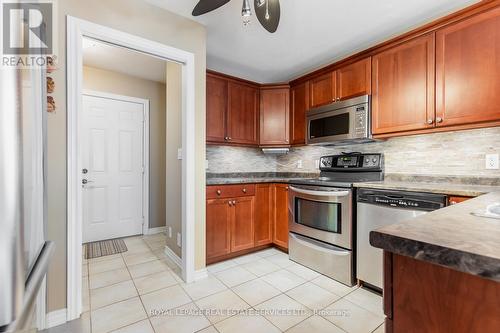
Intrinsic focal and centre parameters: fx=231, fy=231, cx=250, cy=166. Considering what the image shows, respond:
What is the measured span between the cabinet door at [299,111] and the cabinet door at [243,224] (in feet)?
3.47

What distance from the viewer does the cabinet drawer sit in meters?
2.56

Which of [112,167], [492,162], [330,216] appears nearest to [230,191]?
[330,216]

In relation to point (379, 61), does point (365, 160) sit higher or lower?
lower

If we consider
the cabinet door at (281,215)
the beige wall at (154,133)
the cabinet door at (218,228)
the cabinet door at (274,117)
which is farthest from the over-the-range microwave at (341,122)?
the beige wall at (154,133)

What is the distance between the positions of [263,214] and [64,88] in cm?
233

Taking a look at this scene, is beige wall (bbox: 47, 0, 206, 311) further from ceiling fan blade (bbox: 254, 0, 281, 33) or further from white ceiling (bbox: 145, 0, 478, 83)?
ceiling fan blade (bbox: 254, 0, 281, 33)

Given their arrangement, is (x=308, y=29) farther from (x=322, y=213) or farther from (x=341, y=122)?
(x=322, y=213)

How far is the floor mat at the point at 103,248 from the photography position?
2.86 meters

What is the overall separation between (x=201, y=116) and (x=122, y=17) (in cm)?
98

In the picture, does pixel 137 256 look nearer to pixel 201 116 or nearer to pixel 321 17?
pixel 201 116

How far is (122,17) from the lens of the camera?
1851 millimetres

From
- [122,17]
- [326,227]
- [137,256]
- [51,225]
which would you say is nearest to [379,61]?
[326,227]

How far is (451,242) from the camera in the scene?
0.48 m

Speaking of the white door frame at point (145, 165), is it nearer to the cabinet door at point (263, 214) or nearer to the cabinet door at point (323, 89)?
the cabinet door at point (263, 214)
